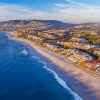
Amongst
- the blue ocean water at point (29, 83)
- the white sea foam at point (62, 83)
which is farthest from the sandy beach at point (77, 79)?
the blue ocean water at point (29, 83)

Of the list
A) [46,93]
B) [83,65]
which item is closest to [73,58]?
[83,65]

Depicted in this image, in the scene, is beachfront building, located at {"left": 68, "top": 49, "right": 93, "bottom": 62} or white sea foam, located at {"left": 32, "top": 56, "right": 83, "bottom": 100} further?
beachfront building, located at {"left": 68, "top": 49, "right": 93, "bottom": 62}

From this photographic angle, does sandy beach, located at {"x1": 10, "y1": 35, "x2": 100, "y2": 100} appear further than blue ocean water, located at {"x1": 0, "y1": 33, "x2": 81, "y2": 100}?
Yes

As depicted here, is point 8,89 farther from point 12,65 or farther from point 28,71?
point 12,65

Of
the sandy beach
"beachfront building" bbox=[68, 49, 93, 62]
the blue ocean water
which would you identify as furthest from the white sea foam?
"beachfront building" bbox=[68, 49, 93, 62]

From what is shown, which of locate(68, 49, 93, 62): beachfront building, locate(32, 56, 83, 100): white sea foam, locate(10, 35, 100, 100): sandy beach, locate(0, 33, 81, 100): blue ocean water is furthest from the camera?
locate(68, 49, 93, 62): beachfront building

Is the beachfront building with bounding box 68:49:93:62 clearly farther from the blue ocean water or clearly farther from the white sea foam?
the blue ocean water

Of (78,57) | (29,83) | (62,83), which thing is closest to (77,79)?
(62,83)

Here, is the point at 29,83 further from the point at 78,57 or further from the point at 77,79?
the point at 78,57

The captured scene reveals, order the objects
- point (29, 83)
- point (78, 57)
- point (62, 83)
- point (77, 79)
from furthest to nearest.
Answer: point (78, 57), point (77, 79), point (29, 83), point (62, 83)

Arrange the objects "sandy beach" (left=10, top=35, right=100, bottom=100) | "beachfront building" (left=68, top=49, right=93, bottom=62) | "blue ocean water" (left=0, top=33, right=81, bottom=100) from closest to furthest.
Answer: "blue ocean water" (left=0, top=33, right=81, bottom=100)
"sandy beach" (left=10, top=35, right=100, bottom=100)
"beachfront building" (left=68, top=49, right=93, bottom=62)
